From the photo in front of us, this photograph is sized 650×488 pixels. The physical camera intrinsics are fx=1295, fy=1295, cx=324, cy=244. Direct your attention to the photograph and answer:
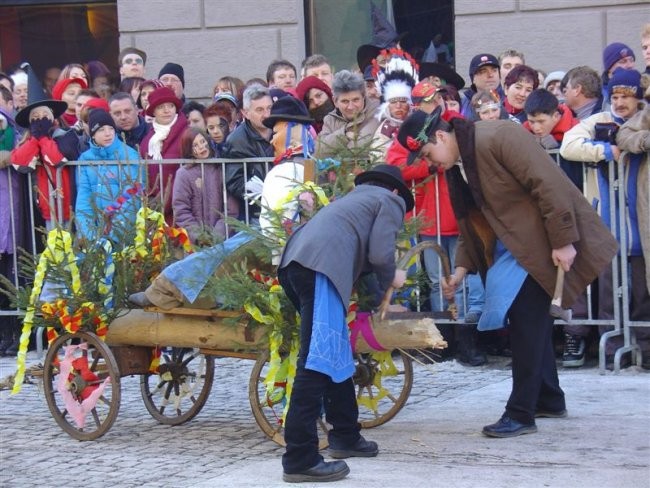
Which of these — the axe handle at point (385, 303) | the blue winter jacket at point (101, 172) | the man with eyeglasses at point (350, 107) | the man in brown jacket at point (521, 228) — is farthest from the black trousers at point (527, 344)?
the blue winter jacket at point (101, 172)

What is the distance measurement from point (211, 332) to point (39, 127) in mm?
3443

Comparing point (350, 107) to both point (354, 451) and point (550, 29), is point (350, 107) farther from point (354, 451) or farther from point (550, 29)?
point (550, 29)

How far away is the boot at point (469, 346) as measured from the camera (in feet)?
31.0

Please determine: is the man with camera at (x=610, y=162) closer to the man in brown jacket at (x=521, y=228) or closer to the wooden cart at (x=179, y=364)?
the man in brown jacket at (x=521, y=228)

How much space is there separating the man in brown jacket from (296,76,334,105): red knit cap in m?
2.99

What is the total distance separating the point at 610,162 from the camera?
29.3ft

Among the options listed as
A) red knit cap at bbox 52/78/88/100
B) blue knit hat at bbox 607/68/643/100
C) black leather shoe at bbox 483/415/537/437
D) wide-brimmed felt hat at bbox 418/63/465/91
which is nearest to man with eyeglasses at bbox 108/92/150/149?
red knit cap at bbox 52/78/88/100

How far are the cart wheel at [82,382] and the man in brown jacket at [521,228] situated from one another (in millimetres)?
2064

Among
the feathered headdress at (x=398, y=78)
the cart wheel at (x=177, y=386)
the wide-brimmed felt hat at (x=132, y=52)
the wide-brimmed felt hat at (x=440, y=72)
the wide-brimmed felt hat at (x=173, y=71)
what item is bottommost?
the cart wheel at (x=177, y=386)

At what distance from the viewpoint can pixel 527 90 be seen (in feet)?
32.4

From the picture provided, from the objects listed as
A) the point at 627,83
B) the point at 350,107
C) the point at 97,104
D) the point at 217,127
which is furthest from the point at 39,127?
the point at 627,83

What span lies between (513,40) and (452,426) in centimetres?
553

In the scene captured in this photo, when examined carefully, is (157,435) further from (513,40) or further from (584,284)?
(513,40)

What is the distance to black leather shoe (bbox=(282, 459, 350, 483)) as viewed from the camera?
648 cm
